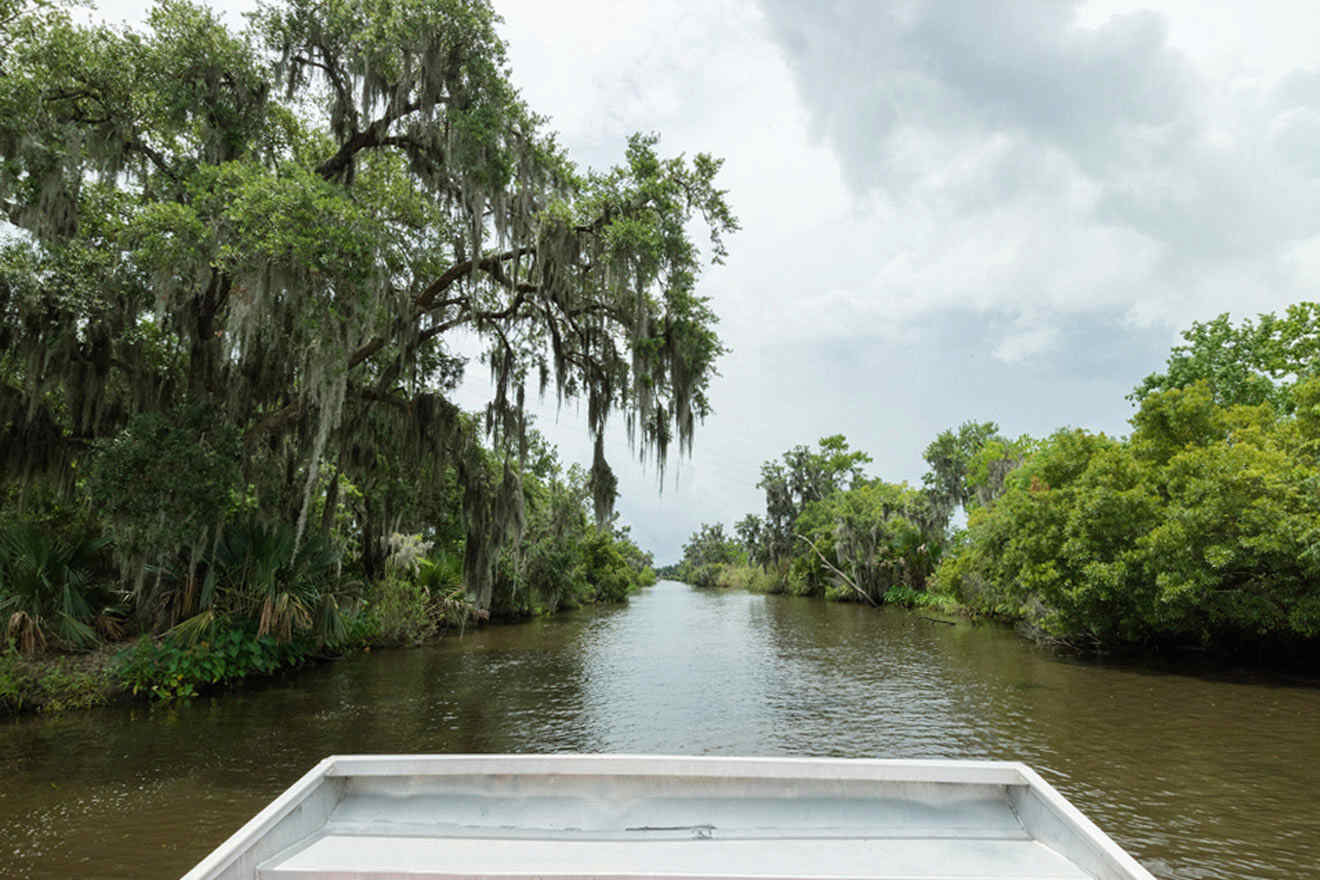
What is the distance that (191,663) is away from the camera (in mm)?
11219

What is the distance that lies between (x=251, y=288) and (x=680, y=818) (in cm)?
968

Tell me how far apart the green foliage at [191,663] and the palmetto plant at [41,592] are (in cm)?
95

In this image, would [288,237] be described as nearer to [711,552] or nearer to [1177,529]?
[1177,529]

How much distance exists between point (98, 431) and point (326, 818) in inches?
472

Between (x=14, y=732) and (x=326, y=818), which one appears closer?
(x=326, y=818)

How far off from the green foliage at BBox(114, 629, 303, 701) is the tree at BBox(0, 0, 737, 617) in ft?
5.65

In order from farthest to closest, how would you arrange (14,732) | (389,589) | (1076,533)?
(389,589) < (1076,533) < (14,732)

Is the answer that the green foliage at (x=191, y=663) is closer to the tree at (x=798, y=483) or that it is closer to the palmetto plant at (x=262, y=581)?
the palmetto plant at (x=262, y=581)

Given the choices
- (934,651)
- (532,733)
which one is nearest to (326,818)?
(532,733)

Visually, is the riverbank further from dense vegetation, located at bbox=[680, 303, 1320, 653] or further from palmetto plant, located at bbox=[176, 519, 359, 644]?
dense vegetation, located at bbox=[680, 303, 1320, 653]

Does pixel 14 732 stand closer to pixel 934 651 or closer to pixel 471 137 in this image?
pixel 471 137

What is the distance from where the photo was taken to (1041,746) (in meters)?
9.55

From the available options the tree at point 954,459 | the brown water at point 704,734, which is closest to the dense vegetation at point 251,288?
the brown water at point 704,734

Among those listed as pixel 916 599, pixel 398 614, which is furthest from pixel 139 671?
pixel 916 599
